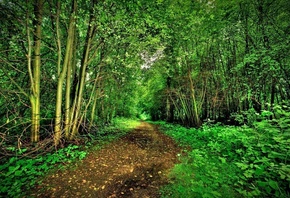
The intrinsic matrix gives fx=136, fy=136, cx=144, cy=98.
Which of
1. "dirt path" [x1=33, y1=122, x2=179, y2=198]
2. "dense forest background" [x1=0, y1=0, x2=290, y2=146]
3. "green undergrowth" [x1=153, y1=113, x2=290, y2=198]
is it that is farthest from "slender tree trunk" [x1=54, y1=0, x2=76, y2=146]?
"green undergrowth" [x1=153, y1=113, x2=290, y2=198]

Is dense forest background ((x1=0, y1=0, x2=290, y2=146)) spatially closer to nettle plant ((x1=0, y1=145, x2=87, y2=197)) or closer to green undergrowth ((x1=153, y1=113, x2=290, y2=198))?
nettle plant ((x1=0, y1=145, x2=87, y2=197))

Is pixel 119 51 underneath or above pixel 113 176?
above

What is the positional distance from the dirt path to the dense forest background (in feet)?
5.93

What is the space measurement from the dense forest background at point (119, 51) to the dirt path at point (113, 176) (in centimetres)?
181

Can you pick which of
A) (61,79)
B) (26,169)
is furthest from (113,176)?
(61,79)

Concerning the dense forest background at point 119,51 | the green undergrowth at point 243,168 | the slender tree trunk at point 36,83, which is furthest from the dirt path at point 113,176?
the slender tree trunk at point 36,83

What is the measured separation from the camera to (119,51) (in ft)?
30.7

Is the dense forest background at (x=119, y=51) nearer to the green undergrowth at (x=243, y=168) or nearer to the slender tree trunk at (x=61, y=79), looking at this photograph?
the slender tree trunk at (x=61, y=79)

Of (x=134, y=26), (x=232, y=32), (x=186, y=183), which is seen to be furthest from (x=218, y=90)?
(x=186, y=183)

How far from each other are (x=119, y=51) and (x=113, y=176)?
302 inches

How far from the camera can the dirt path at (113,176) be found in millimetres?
3422

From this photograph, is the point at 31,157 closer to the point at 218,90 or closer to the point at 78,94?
the point at 78,94

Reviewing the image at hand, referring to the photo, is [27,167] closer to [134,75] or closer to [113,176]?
[113,176]

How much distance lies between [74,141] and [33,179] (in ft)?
8.72
